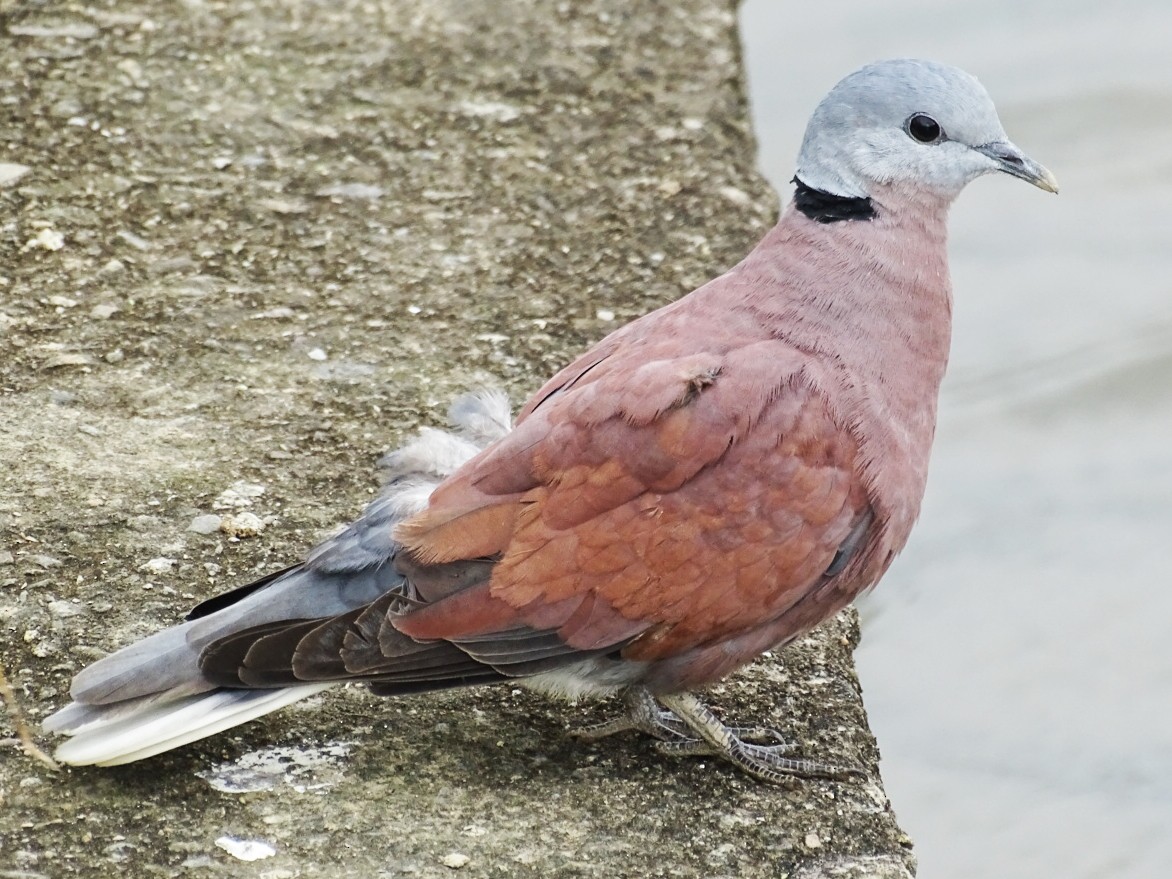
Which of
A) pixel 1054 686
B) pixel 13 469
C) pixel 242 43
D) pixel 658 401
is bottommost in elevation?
pixel 1054 686

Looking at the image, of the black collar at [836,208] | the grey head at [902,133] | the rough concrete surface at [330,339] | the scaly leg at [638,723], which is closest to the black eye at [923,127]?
the grey head at [902,133]

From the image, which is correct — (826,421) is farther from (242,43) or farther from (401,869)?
(242,43)

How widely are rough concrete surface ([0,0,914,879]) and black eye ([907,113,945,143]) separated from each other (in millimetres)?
1080

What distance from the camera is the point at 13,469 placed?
141 inches

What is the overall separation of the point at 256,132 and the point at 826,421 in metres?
2.54

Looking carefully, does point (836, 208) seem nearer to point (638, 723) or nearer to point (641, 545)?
point (641, 545)

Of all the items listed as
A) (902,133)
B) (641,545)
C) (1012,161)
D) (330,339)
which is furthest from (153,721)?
(1012,161)

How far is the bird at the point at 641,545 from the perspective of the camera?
9.39ft

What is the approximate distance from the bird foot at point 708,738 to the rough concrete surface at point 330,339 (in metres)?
0.03

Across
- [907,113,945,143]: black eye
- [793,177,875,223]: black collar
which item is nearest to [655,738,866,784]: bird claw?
[793,177,875,223]: black collar

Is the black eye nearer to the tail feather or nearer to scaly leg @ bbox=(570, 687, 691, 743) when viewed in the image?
scaly leg @ bbox=(570, 687, 691, 743)

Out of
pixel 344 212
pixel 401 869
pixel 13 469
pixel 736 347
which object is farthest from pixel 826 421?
pixel 344 212

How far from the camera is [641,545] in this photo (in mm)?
2867

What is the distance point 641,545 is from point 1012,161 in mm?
1121
